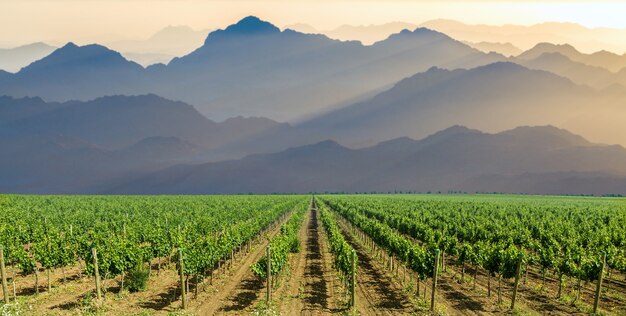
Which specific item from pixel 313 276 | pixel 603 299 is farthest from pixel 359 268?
pixel 603 299

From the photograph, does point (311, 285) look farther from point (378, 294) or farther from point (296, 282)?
point (378, 294)

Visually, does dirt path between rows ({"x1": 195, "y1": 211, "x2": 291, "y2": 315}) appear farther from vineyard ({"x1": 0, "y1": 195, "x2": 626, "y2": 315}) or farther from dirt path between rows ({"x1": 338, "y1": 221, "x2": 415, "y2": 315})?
dirt path between rows ({"x1": 338, "y1": 221, "x2": 415, "y2": 315})

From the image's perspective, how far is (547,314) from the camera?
2478 cm

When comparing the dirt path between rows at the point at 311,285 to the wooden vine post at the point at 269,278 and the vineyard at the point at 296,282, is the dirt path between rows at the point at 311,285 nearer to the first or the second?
the vineyard at the point at 296,282

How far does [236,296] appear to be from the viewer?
92.5 feet

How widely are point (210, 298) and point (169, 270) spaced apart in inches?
377

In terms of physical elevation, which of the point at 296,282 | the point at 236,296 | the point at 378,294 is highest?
the point at 378,294

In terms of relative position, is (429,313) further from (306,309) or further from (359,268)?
(359,268)

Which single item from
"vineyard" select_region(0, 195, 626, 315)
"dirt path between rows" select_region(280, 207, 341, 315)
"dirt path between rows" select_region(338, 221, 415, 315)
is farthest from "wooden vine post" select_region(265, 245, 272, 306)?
"dirt path between rows" select_region(338, 221, 415, 315)

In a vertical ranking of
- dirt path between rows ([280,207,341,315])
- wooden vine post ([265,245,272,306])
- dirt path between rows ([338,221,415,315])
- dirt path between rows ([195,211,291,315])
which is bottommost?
dirt path between rows ([195,211,291,315])

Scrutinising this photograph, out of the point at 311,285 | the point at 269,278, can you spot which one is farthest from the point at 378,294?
the point at 269,278

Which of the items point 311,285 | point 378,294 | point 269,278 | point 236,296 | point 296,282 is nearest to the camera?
point 269,278

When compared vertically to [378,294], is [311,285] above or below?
below

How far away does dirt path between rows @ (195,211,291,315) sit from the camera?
2528cm
